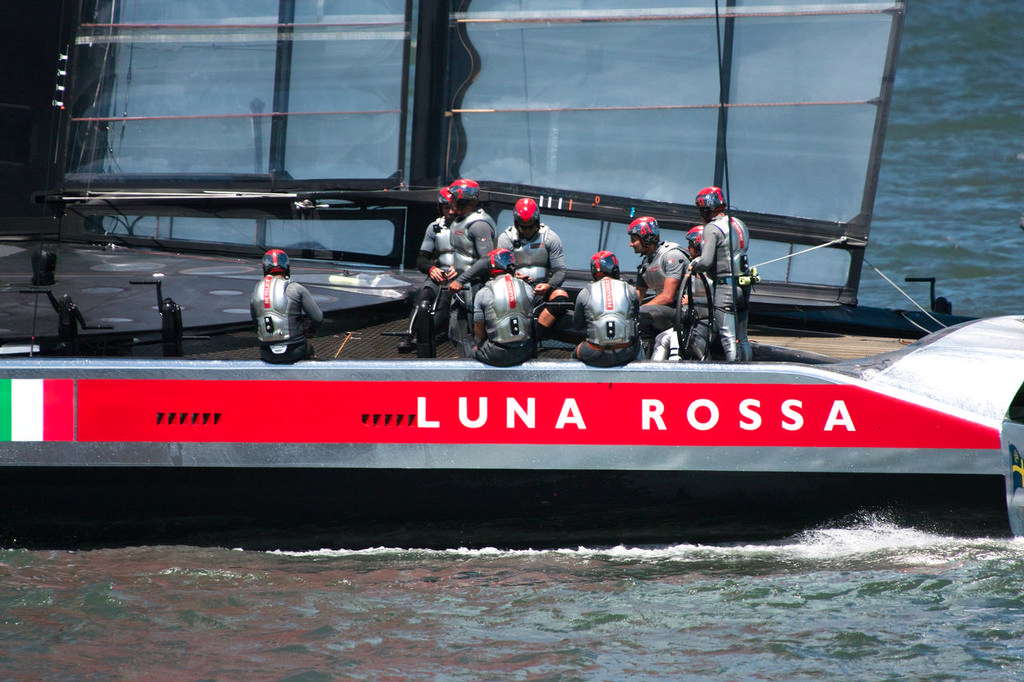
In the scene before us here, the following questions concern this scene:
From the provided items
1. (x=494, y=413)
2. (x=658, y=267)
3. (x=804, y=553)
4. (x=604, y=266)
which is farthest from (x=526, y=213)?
(x=804, y=553)

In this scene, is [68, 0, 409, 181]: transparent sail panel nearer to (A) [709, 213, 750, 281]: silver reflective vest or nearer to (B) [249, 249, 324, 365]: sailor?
(B) [249, 249, 324, 365]: sailor

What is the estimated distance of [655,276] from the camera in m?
7.98

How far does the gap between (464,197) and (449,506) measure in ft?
7.39

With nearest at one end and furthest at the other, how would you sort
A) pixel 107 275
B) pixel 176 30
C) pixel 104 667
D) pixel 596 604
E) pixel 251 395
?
pixel 104 667, pixel 596 604, pixel 251 395, pixel 107 275, pixel 176 30

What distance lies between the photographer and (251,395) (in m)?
6.68

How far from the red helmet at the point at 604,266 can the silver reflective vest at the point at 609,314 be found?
49 millimetres

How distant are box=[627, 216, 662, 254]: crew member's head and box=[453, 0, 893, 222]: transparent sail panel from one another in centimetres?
148

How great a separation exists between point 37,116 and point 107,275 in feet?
6.00

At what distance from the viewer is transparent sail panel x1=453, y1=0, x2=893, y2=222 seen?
356 inches

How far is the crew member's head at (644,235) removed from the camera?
788 centimetres

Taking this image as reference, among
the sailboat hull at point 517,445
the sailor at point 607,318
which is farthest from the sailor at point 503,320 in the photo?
the sailor at point 607,318

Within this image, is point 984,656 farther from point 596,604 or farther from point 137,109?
point 137,109

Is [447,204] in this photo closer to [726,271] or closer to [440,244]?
[440,244]

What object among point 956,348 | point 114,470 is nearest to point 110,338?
point 114,470
